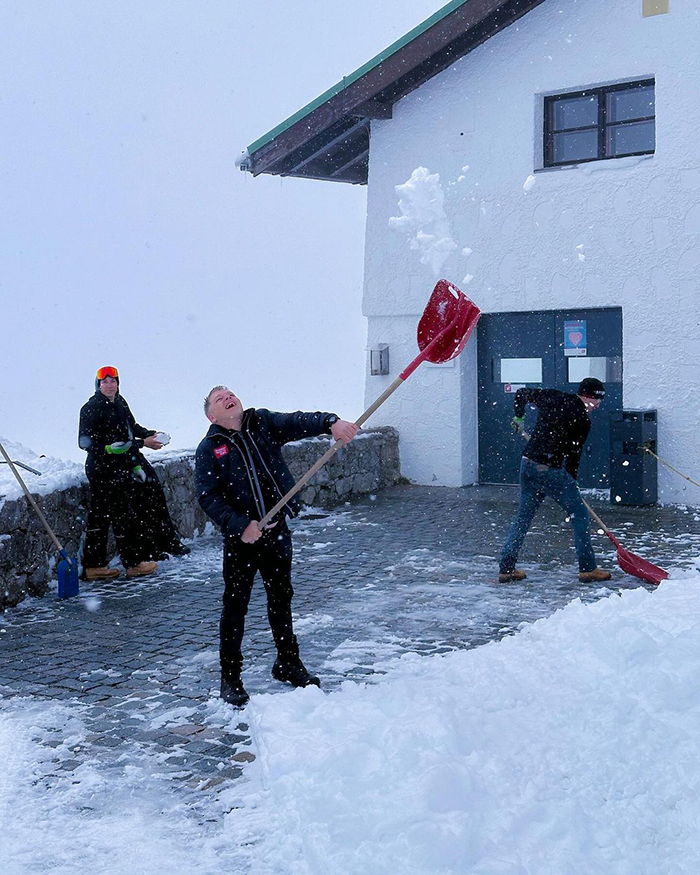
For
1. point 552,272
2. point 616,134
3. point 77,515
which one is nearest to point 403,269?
point 552,272

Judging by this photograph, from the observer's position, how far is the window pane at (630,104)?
1256cm

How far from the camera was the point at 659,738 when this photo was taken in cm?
444

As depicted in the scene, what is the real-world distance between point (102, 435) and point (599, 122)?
297 inches

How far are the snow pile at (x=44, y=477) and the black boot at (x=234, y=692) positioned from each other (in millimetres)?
3367

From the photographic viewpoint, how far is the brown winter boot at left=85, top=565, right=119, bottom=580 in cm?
916

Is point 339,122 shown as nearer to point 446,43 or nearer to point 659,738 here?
point 446,43

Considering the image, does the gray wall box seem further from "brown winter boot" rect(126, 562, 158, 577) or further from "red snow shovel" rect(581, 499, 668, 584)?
"brown winter boot" rect(126, 562, 158, 577)

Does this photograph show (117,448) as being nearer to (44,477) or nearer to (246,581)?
(44,477)

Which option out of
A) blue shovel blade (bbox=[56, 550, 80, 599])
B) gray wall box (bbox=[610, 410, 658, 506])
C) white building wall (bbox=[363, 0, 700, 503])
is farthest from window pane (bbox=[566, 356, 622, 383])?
blue shovel blade (bbox=[56, 550, 80, 599])

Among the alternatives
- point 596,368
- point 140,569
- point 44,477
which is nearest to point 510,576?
point 140,569

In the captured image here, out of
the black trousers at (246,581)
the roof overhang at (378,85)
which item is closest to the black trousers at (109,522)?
the black trousers at (246,581)

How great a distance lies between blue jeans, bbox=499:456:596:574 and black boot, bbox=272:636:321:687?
3017 millimetres

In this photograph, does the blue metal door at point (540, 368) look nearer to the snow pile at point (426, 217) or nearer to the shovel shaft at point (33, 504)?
the snow pile at point (426, 217)

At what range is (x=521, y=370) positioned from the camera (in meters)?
13.8
